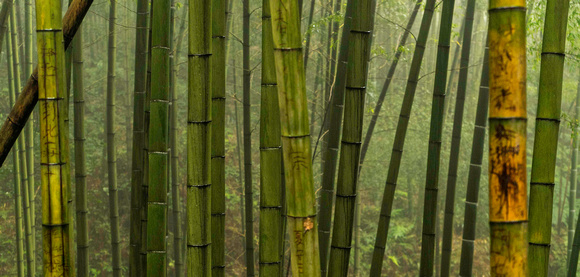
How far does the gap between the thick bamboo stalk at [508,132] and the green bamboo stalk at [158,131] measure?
105cm

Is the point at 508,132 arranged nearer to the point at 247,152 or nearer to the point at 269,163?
the point at 269,163

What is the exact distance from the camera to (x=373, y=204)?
1041 cm

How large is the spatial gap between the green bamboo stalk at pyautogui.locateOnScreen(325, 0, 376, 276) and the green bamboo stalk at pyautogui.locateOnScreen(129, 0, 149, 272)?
3.96ft

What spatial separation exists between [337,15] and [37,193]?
19.5ft

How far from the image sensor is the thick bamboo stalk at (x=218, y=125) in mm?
1789

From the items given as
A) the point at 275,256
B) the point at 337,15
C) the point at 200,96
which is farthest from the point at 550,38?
the point at 337,15

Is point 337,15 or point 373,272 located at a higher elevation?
point 337,15

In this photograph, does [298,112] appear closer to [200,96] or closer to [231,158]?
[200,96]

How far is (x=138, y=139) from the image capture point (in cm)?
274

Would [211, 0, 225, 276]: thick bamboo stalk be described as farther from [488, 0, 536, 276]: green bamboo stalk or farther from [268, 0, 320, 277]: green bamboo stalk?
[488, 0, 536, 276]: green bamboo stalk

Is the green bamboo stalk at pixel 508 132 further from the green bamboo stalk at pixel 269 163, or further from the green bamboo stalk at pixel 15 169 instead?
the green bamboo stalk at pixel 15 169

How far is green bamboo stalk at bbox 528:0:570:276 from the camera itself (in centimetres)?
126

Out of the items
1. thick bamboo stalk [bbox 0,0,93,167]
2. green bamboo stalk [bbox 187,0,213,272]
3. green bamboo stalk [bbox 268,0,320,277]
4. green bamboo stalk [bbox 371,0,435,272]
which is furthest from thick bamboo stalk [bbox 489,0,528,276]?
green bamboo stalk [bbox 371,0,435,272]

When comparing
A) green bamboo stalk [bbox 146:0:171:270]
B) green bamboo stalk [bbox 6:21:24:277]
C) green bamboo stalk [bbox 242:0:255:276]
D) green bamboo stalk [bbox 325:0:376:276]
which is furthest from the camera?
green bamboo stalk [bbox 6:21:24:277]
